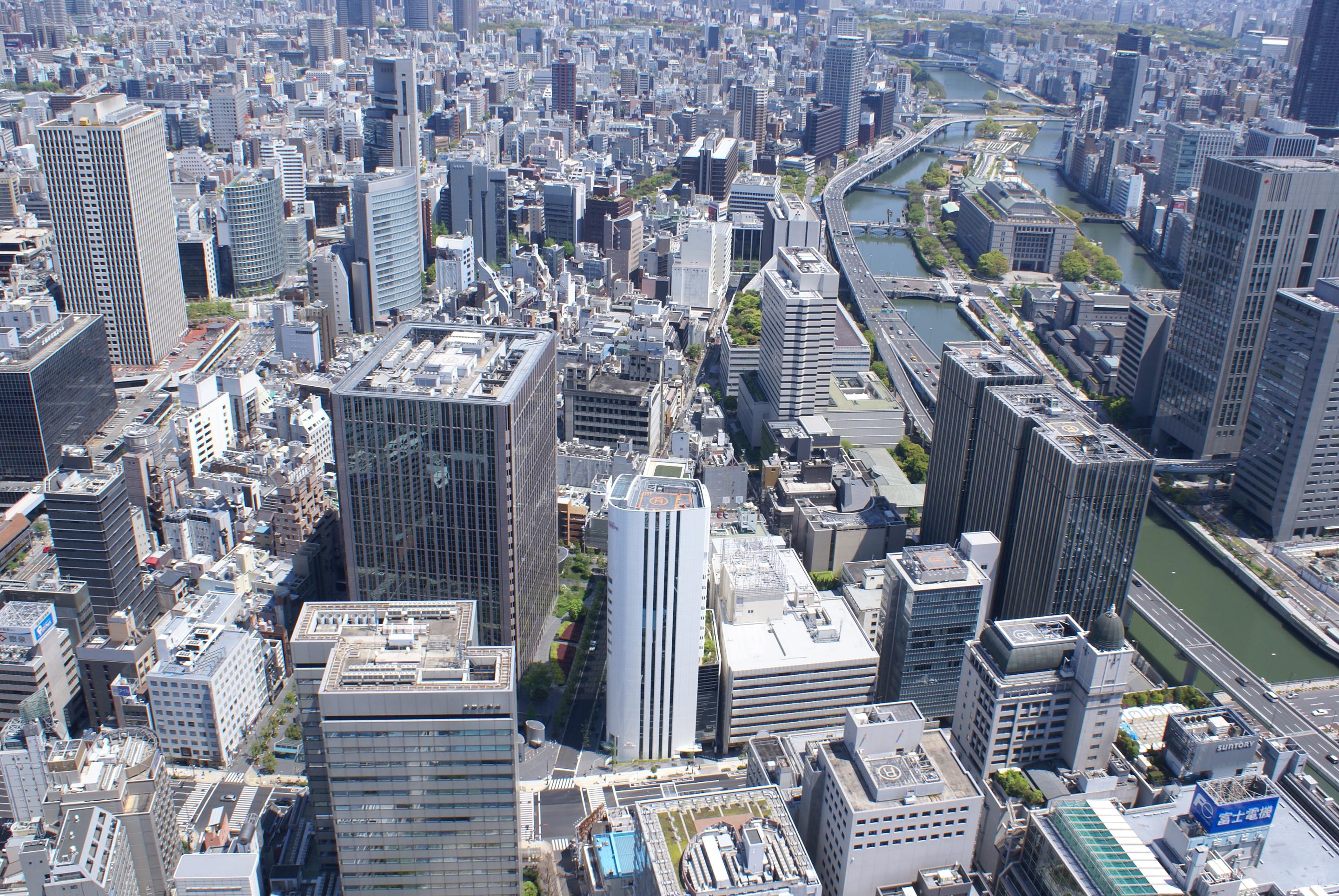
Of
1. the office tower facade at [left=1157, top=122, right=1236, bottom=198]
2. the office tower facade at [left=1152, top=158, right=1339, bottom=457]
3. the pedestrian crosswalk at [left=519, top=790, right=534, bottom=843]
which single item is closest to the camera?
the pedestrian crosswalk at [left=519, top=790, right=534, bottom=843]

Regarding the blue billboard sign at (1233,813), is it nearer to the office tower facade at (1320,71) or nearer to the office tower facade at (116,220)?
the office tower facade at (116,220)

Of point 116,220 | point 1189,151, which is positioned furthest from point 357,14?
point 116,220

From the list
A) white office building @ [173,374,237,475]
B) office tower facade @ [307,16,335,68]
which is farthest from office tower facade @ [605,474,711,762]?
office tower facade @ [307,16,335,68]

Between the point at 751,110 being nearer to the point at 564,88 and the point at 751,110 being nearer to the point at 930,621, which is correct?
the point at 564,88

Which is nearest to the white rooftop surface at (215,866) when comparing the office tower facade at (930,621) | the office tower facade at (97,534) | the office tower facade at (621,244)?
the office tower facade at (97,534)

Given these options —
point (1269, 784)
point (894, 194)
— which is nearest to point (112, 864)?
point (1269, 784)

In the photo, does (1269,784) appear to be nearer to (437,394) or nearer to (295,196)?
(437,394)

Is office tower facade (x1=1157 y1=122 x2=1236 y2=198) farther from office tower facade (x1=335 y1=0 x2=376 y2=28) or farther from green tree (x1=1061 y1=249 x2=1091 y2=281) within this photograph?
office tower facade (x1=335 y1=0 x2=376 y2=28)
